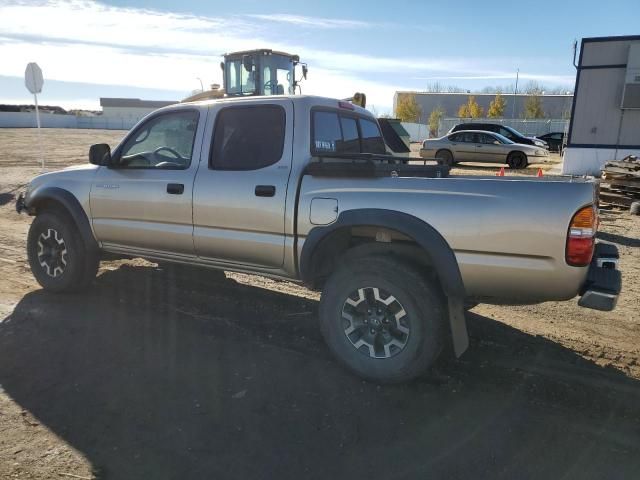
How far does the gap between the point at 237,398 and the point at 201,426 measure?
0.36 metres

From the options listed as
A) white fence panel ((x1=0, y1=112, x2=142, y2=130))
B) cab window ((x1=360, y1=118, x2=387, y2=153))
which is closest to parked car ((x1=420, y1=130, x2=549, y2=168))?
cab window ((x1=360, y1=118, x2=387, y2=153))

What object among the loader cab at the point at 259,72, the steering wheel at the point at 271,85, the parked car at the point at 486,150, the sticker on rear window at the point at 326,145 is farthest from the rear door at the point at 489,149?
the sticker on rear window at the point at 326,145

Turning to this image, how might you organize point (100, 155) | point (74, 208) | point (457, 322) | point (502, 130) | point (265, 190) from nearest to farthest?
1. point (457, 322)
2. point (265, 190)
3. point (100, 155)
4. point (74, 208)
5. point (502, 130)

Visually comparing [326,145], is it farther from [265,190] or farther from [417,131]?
[417,131]

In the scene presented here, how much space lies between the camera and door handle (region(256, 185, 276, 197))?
3962mm

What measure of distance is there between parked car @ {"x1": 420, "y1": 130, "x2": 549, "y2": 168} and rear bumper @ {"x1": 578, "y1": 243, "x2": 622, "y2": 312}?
17.3 metres

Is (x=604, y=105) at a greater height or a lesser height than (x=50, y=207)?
greater

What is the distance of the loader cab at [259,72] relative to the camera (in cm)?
1493

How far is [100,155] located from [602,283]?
443cm

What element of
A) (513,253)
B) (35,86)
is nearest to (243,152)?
(513,253)

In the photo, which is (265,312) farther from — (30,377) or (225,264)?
(30,377)

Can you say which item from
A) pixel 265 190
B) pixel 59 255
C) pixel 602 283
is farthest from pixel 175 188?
pixel 602 283

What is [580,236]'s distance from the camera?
9.89ft

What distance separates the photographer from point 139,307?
5062 mm
